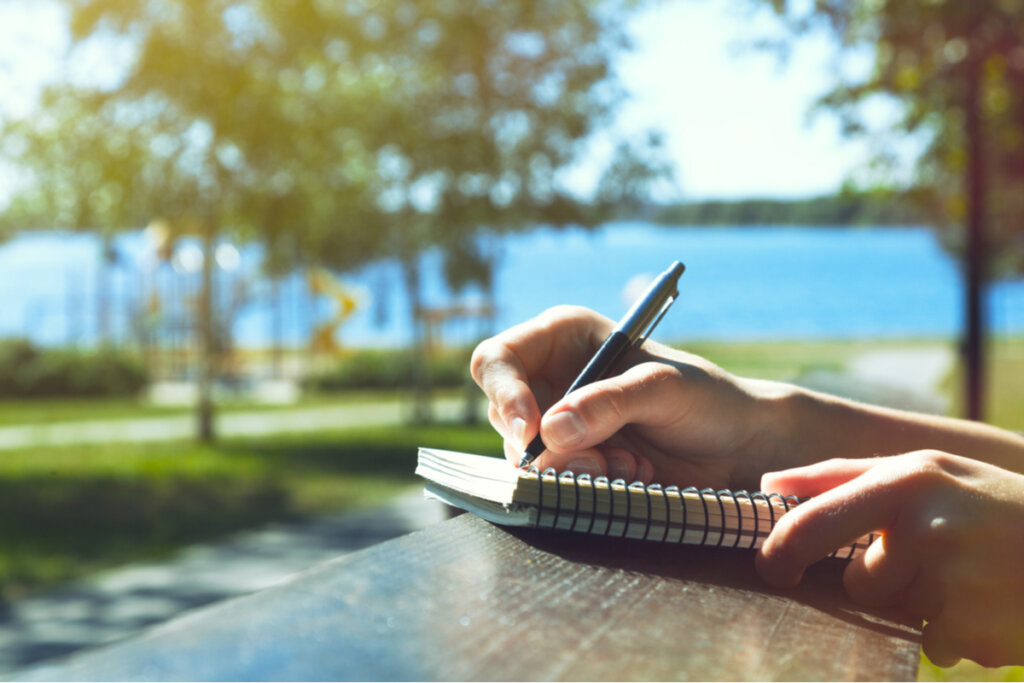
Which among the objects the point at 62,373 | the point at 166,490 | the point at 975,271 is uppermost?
the point at 975,271

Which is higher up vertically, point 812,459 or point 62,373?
point 812,459

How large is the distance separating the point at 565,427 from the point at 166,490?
7453 mm

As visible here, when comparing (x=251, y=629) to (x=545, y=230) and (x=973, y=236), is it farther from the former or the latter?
(x=545, y=230)

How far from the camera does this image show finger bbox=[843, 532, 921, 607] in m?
0.92

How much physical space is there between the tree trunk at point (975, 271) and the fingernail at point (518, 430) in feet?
15.6

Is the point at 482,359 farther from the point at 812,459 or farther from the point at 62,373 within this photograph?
the point at 62,373

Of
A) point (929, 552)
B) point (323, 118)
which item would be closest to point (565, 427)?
point (929, 552)

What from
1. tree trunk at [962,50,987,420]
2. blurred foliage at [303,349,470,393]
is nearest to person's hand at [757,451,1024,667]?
tree trunk at [962,50,987,420]

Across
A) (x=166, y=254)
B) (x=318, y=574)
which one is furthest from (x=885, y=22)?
(x=166, y=254)

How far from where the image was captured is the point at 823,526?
0.93 metres

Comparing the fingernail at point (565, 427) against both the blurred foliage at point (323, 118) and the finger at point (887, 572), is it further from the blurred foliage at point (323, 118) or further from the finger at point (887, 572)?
the blurred foliage at point (323, 118)

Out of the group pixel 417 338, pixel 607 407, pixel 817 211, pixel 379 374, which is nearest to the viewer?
pixel 607 407

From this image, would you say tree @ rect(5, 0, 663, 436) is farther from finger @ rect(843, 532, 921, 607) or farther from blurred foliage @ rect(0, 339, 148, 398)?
finger @ rect(843, 532, 921, 607)

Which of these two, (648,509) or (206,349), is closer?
(648,509)
